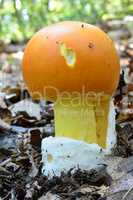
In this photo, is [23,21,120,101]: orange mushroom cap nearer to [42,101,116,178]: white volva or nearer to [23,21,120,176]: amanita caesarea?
[23,21,120,176]: amanita caesarea

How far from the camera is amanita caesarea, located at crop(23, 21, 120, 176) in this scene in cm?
191

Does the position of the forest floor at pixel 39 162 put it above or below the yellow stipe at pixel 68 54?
below

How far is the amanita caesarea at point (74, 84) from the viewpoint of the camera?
1906 millimetres

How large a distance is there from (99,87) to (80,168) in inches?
15.7

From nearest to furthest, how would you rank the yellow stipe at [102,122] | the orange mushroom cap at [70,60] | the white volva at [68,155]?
the orange mushroom cap at [70,60] < the white volva at [68,155] < the yellow stipe at [102,122]

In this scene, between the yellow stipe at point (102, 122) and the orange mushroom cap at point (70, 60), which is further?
the yellow stipe at point (102, 122)

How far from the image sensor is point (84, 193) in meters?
1.89

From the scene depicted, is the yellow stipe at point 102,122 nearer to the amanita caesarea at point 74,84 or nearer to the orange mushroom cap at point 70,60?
the amanita caesarea at point 74,84

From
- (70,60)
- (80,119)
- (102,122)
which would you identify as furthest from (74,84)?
(102,122)

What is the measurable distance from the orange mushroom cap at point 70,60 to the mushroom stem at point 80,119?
10cm

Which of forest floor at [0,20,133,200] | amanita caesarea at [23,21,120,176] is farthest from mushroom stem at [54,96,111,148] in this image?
forest floor at [0,20,133,200]

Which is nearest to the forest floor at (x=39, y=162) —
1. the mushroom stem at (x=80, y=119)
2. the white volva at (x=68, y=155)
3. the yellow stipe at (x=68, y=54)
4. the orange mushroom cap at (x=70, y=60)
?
the white volva at (x=68, y=155)

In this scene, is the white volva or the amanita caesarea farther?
the white volva

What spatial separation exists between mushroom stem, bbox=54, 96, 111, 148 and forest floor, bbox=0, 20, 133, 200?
0.16m
